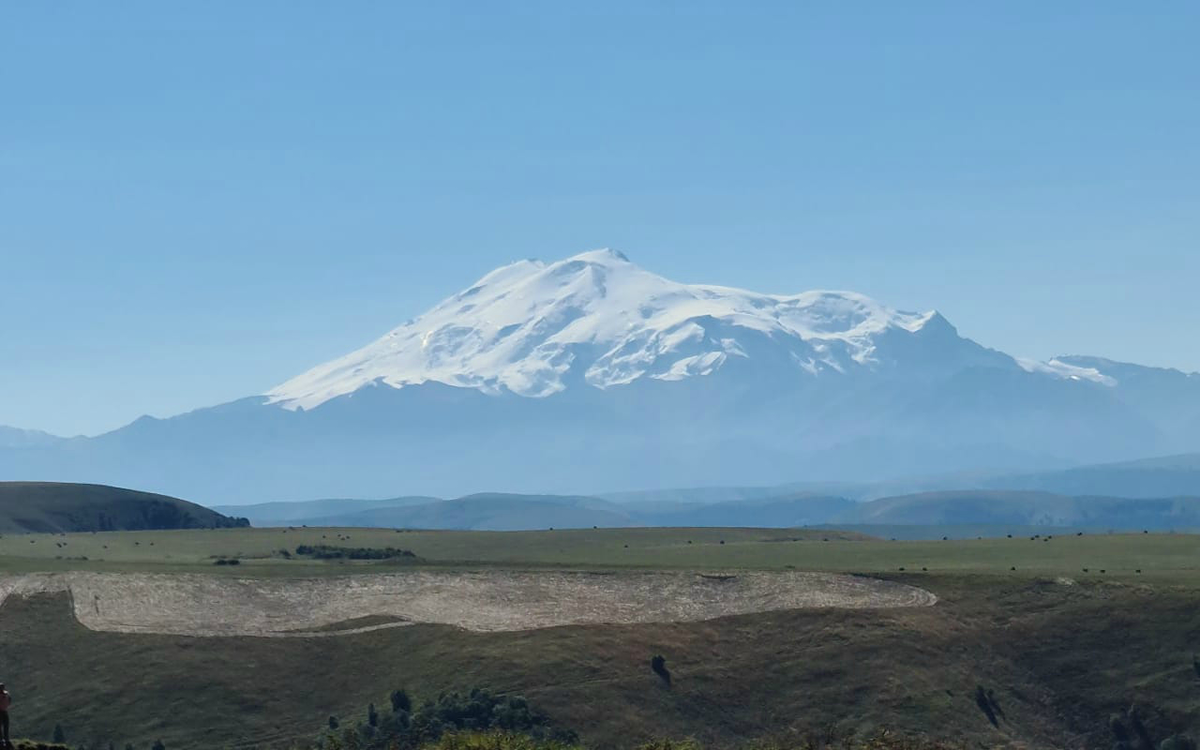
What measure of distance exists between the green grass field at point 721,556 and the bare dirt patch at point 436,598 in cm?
799

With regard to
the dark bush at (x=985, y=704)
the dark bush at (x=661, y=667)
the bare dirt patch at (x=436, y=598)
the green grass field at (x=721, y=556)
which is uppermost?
the green grass field at (x=721, y=556)

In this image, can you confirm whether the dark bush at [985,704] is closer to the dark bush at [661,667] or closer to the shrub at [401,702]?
the dark bush at [661,667]

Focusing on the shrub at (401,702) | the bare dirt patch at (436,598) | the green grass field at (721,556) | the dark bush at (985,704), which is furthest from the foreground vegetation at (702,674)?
the green grass field at (721,556)

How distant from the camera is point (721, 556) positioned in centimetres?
17250

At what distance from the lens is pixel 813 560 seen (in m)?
166

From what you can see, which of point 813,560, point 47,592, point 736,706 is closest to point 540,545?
point 813,560

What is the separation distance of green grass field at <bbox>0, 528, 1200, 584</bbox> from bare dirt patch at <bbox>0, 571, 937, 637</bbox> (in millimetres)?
7989

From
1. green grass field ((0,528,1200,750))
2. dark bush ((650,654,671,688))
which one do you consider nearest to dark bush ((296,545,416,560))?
green grass field ((0,528,1200,750))

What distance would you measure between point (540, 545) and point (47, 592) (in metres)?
68.9

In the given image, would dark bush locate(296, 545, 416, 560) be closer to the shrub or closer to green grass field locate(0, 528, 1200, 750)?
green grass field locate(0, 528, 1200, 750)

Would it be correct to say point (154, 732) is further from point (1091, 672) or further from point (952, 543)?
point (952, 543)

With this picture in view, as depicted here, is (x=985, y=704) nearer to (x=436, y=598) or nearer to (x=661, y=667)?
(x=661, y=667)

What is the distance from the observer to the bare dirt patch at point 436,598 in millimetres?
131250

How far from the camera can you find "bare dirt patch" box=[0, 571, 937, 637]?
13125cm
